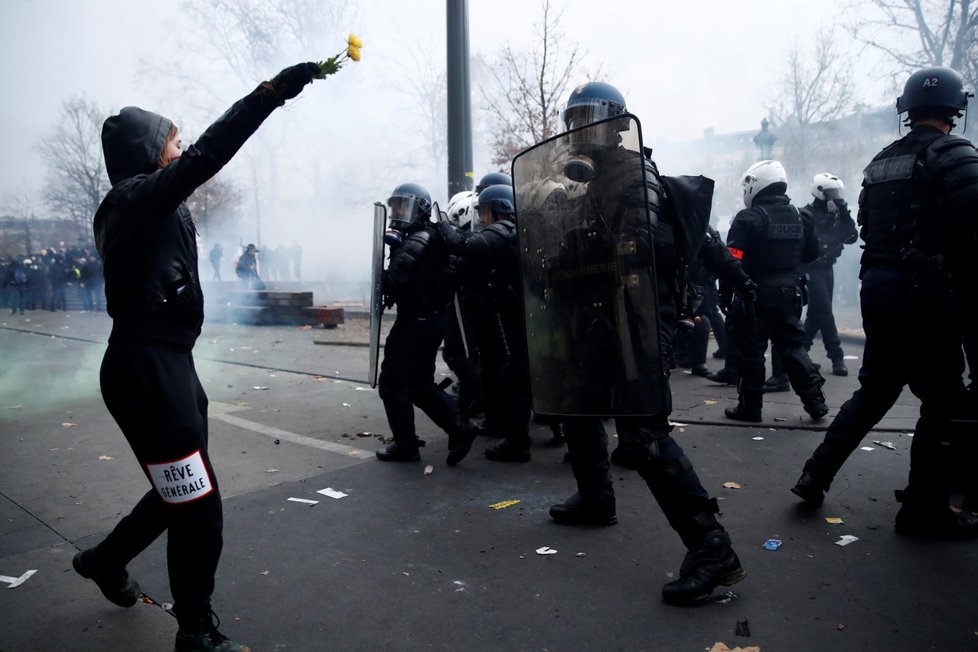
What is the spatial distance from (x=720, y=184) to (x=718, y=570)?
1177 inches

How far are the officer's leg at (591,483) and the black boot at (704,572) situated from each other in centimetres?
74

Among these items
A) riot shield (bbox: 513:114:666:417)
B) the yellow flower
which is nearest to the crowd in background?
riot shield (bbox: 513:114:666:417)

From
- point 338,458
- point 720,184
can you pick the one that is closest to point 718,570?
point 338,458

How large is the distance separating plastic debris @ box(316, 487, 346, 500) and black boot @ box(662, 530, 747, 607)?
1.93 meters

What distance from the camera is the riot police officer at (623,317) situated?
8.41 feet

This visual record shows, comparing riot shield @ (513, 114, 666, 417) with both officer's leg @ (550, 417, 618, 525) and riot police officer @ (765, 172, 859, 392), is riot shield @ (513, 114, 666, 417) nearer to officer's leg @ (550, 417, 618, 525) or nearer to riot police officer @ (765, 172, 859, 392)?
Answer: officer's leg @ (550, 417, 618, 525)

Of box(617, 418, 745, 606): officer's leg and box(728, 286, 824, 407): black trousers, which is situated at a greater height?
box(728, 286, 824, 407): black trousers

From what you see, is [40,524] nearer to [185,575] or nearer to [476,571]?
[185,575]

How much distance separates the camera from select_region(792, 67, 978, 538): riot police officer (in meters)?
3.06

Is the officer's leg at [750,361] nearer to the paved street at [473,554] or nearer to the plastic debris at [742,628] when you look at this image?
the paved street at [473,554]

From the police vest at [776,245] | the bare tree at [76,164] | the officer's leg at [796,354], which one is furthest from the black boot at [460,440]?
the bare tree at [76,164]

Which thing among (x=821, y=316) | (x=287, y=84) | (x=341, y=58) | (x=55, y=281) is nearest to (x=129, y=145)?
(x=287, y=84)

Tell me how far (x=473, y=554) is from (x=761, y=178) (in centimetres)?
409

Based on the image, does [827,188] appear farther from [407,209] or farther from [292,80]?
[292,80]
